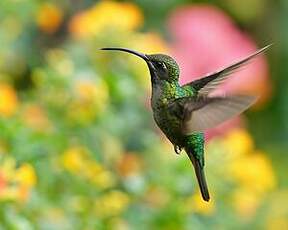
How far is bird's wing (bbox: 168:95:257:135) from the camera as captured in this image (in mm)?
1465

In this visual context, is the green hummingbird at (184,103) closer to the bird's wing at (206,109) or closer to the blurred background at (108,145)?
the bird's wing at (206,109)

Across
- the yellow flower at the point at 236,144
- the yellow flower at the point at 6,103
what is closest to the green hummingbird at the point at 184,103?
the yellow flower at the point at 6,103

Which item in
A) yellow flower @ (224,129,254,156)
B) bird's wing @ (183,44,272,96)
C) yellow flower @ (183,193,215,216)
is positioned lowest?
yellow flower @ (183,193,215,216)

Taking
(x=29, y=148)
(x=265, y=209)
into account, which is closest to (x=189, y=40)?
(x=265, y=209)

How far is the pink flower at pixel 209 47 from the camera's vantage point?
10.3 feet

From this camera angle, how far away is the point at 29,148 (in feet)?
7.10

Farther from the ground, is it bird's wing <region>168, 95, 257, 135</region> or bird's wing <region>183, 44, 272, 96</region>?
bird's wing <region>183, 44, 272, 96</region>

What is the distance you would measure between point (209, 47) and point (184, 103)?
1637 mm

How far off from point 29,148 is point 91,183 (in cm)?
22

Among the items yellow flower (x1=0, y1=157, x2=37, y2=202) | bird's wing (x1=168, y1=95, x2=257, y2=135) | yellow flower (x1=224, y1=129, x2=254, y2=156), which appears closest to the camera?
bird's wing (x1=168, y1=95, x2=257, y2=135)

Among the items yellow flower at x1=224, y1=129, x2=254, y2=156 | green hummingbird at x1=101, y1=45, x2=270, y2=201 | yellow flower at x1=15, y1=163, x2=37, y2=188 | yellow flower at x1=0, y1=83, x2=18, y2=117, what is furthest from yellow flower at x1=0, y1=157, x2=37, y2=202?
yellow flower at x1=224, y1=129, x2=254, y2=156

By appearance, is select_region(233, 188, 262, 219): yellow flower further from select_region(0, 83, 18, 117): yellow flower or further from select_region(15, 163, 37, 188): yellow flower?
select_region(15, 163, 37, 188): yellow flower

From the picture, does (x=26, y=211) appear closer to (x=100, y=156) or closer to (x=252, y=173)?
(x=100, y=156)

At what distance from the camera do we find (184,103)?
5.09 ft
